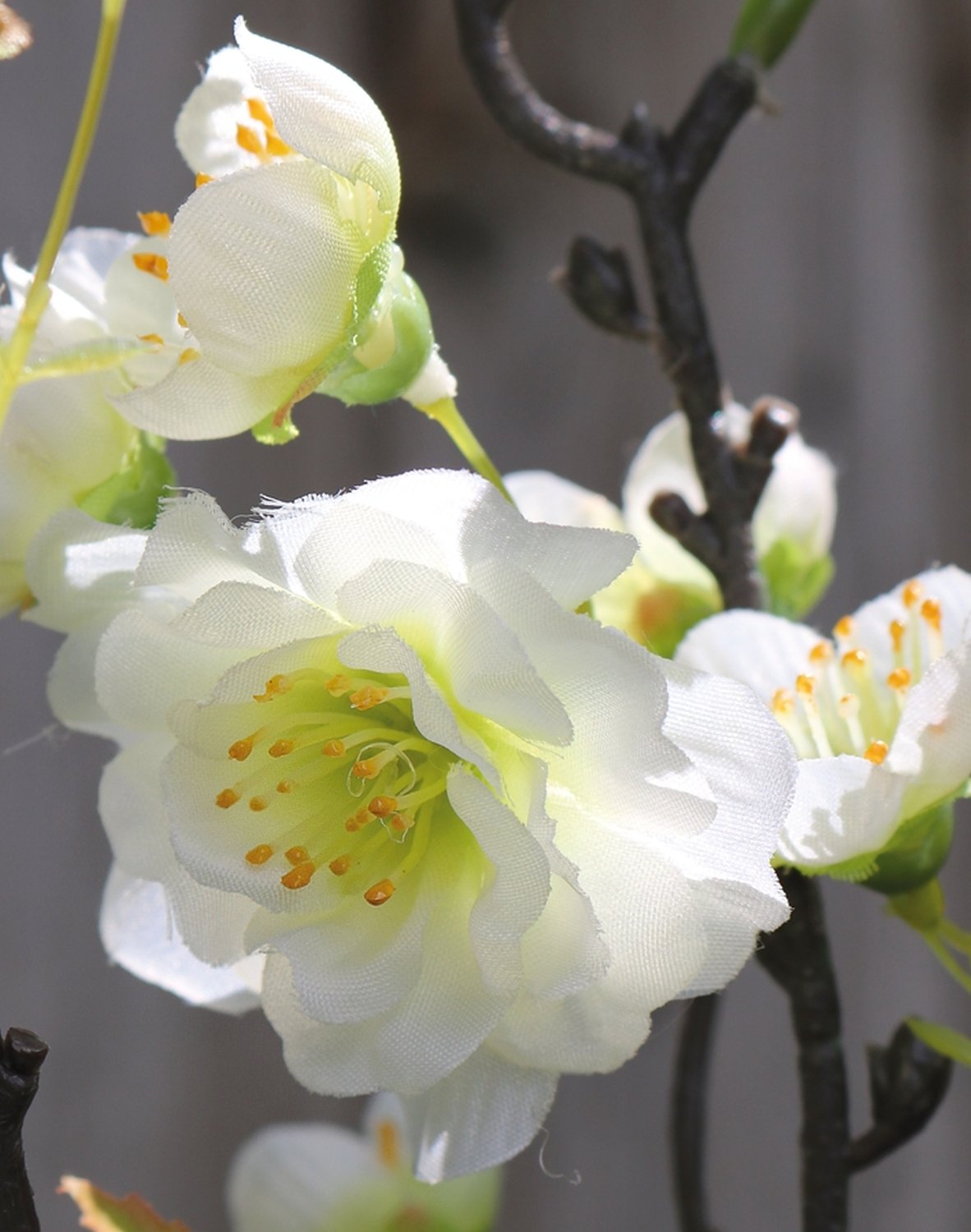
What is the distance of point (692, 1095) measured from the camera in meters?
0.49

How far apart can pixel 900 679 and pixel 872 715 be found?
0.02 m

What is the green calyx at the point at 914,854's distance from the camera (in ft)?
1.07

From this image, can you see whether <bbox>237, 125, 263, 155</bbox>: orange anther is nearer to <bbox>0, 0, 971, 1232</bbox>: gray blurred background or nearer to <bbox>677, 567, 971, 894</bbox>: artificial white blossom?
<bbox>677, 567, 971, 894</bbox>: artificial white blossom

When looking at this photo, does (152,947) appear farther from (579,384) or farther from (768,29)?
(579,384)

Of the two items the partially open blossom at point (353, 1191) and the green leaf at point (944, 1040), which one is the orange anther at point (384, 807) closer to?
the green leaf at point (944, 1040)

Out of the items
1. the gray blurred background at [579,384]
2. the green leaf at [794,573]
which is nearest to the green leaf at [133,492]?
the green leaf at [794,573]

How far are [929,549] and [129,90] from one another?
668mm

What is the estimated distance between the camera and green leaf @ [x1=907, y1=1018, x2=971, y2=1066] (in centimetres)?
33

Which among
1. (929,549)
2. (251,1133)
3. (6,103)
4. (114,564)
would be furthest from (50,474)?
(929,549)

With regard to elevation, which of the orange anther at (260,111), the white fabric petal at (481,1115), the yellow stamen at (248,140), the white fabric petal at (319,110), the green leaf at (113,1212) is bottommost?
the green leaf at (113,1212)

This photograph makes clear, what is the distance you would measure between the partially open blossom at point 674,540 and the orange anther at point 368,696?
181 mm

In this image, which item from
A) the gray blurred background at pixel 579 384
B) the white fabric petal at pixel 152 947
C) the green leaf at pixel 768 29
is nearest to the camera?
the white fabric petal at pixel 152 947

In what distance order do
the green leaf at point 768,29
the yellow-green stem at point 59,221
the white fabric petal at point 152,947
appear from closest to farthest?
the yellow-green stem at point 59,221 < the white fabric petal at point 152,947 < the green leaf at point 768,29

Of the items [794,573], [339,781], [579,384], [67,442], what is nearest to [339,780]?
[339,781]
